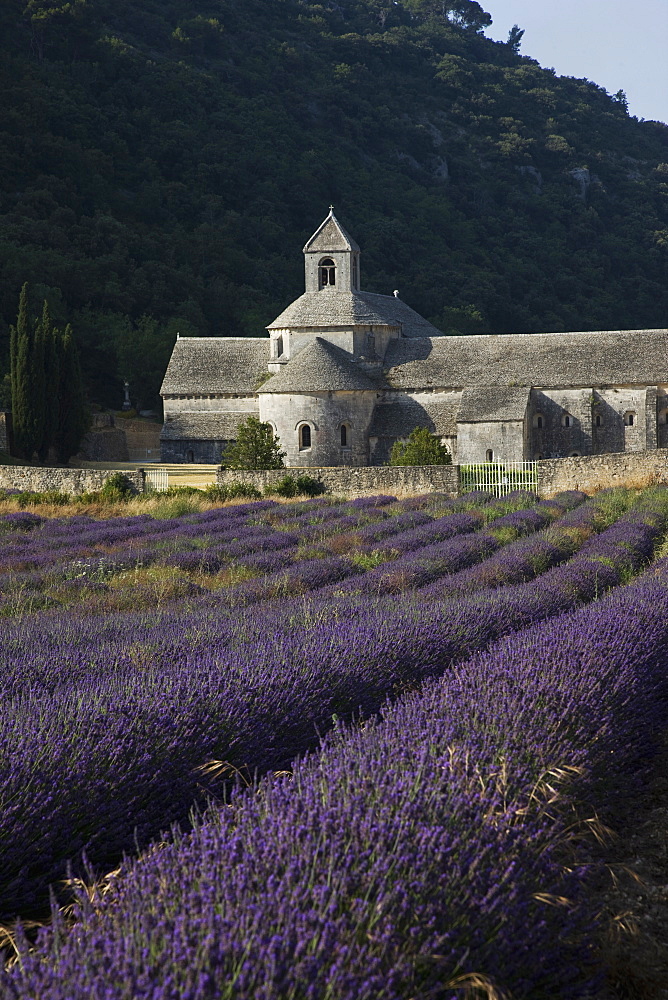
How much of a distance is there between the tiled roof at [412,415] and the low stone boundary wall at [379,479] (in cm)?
1485

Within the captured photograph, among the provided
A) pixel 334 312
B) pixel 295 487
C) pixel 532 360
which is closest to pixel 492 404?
pixel 532 360

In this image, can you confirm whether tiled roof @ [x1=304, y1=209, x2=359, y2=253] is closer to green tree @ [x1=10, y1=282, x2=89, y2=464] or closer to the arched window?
the arched window

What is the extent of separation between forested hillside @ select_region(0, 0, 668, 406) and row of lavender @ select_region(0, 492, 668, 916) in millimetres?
47297

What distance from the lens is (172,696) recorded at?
5.00 metres

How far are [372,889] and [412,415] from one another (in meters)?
40.0

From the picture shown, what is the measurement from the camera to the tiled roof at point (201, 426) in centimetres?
4534

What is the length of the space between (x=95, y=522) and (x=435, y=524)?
306 inches

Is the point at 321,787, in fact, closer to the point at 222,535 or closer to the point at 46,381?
the point at 222,535

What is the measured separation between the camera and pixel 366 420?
138 ft

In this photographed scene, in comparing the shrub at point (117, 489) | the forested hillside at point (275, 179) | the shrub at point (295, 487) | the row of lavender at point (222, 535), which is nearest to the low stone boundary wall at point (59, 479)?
the shrub at point (117, 489)

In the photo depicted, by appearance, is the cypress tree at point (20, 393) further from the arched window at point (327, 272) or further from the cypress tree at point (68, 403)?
the arched window at point (327, 272)

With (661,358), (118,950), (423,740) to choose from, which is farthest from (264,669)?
(661,358)

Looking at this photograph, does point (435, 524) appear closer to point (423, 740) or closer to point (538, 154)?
point (423, 740)

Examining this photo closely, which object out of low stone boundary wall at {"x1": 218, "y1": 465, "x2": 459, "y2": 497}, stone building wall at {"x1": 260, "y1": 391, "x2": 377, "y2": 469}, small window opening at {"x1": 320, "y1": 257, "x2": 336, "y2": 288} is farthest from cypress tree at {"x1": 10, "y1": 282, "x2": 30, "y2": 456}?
low stone boundary wall at {"x1": 218, "y1": 465, "x2": 459, "y2": 497}
